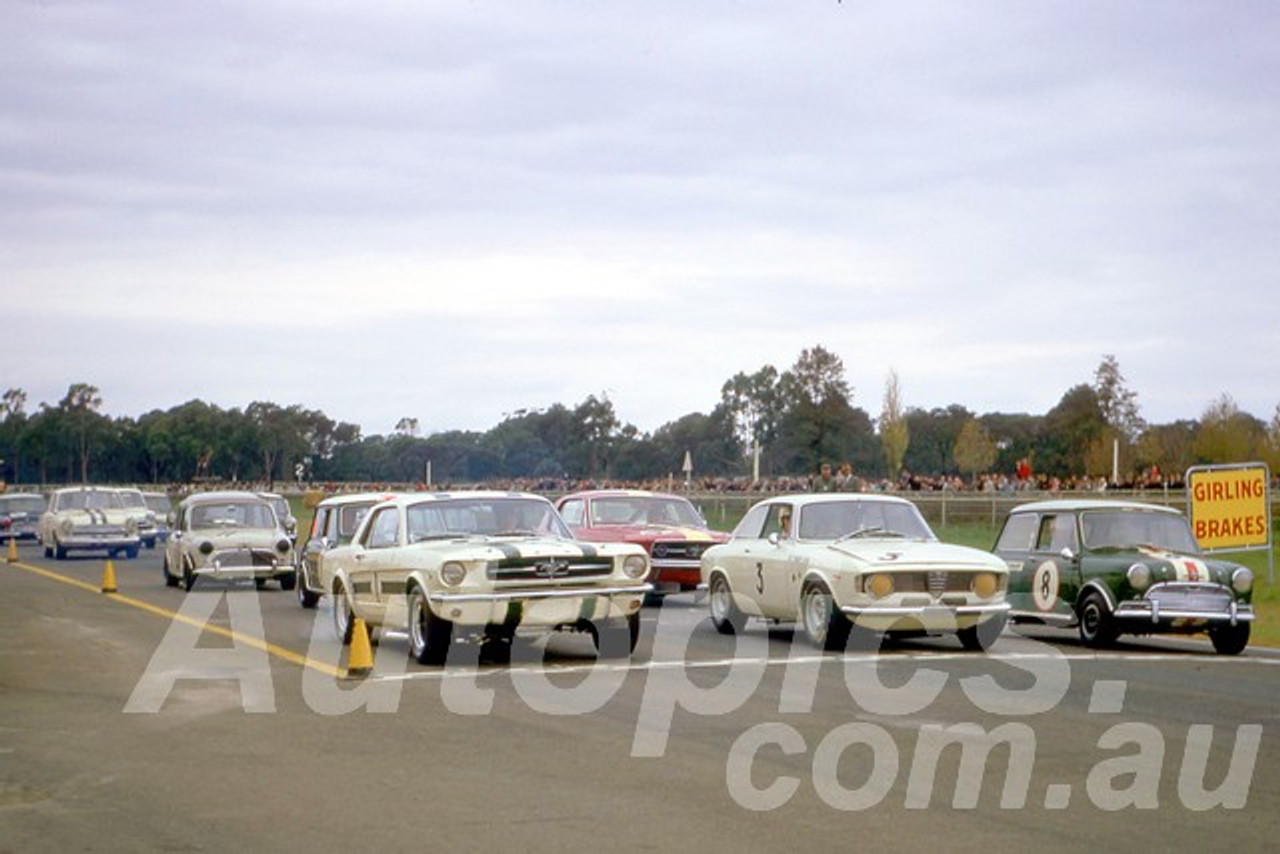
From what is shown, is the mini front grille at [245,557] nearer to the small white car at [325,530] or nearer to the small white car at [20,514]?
the small white car at [325,530]

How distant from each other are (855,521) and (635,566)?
307 cm

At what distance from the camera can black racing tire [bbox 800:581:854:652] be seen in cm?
1680

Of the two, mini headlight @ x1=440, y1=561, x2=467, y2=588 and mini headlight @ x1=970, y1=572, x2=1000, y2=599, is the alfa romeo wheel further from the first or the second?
mini headlight @ x1=440, y1=561, x2=467, y2=588

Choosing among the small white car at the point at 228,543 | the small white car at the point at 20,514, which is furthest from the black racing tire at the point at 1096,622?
the small white car at the point at 20,514

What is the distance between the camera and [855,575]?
16672 mm

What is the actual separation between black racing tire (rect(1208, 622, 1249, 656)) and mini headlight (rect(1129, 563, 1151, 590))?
0.79 m

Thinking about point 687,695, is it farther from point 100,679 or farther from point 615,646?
point 100,679

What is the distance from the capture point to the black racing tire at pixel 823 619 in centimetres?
1680

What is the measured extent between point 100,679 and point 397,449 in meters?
107

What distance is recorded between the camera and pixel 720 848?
7770 mm

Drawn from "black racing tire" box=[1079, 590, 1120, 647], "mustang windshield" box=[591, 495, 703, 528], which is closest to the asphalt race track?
"black racing tire" box=[1079, 590, 1120, 647]

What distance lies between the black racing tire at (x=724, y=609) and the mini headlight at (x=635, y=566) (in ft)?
10.6

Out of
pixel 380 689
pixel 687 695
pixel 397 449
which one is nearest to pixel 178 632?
pixel 380 689
